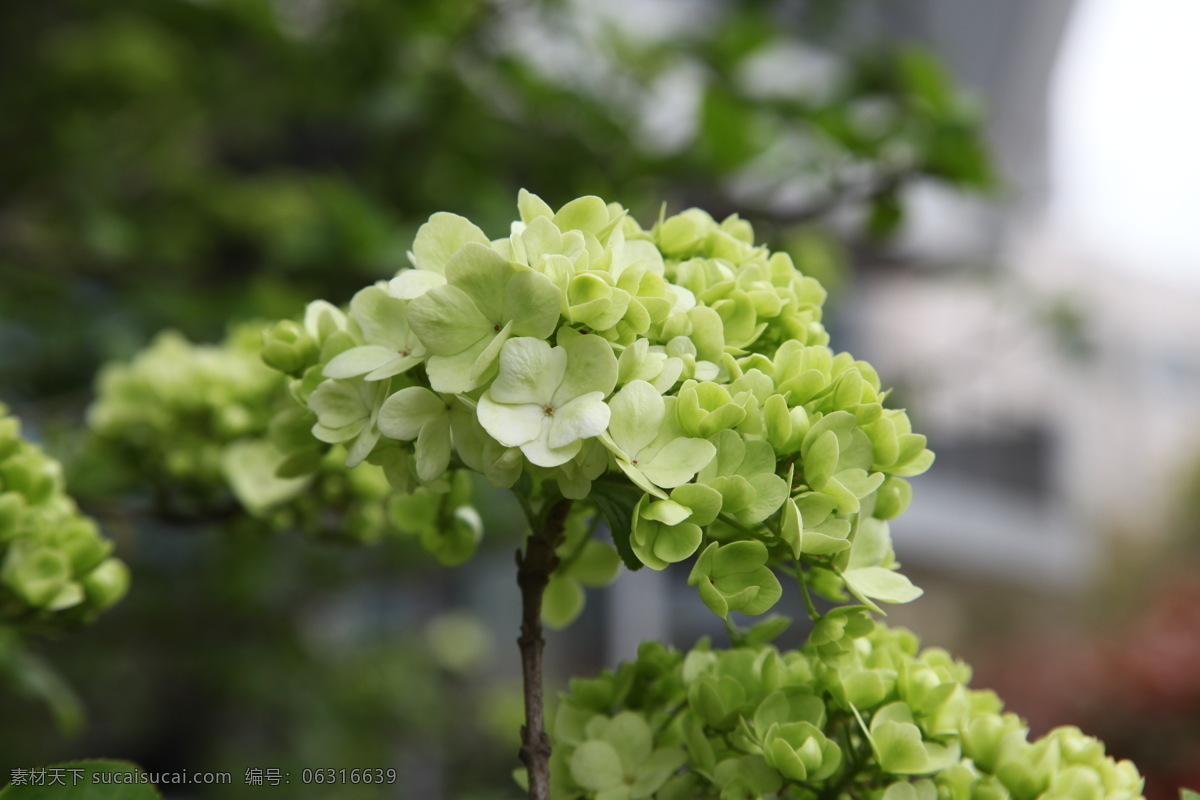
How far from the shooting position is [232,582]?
6.30ft

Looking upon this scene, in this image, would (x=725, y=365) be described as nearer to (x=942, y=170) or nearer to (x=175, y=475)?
(x=175, y=475)

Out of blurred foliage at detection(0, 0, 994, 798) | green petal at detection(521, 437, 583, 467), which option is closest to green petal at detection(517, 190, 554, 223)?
green petal at detection(521, 437, 583, 467)

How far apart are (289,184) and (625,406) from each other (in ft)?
7.51

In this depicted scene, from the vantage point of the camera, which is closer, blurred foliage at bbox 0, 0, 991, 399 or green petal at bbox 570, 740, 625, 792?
green petal at bbox 570, 740, 625, 792

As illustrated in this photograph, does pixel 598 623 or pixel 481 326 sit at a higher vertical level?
pixel 598 623

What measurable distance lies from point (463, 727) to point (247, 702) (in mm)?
1346

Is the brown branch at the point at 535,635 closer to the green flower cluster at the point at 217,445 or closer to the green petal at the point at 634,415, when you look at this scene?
the green petal at the point at 634,415

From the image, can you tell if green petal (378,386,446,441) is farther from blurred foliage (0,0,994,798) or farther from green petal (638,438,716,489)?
blurred foliage (0,0,994,798)

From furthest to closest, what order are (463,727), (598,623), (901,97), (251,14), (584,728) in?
1. (598,623)
2. (463,727)
3. (251,14)
4. (901,97)
5. (584,728)

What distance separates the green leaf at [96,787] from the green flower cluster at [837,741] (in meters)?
0.20

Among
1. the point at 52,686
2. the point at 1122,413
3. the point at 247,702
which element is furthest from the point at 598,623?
the point at 1122,413

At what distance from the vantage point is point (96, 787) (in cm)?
45

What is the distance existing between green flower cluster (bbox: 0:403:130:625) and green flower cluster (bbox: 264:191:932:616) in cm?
25

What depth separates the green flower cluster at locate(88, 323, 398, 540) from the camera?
0.73 meters
